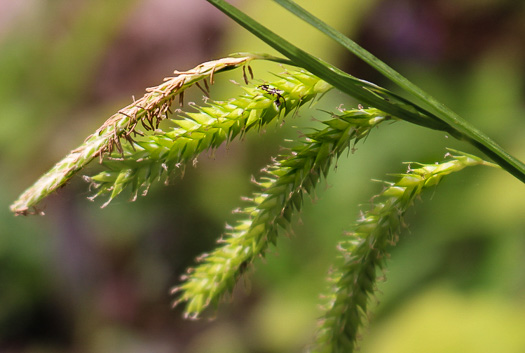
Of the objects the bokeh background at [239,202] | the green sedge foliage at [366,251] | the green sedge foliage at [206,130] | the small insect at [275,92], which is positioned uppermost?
the small insect at [275,92]

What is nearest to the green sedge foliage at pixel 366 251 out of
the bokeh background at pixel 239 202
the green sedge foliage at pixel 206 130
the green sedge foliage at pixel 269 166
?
the green sedge foliage at pixel 269 166

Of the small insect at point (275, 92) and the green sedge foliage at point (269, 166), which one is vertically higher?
the small insect at point (275, 92)

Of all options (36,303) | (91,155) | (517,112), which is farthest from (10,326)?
(91,155)

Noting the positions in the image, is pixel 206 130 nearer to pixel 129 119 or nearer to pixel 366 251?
pixel 129 119

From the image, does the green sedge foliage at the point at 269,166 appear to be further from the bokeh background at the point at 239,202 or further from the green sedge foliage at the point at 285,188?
the bokeh background at the point at 239,202

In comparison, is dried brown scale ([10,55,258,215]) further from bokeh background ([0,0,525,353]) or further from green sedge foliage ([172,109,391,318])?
bokeh background ([0,0,525,353])

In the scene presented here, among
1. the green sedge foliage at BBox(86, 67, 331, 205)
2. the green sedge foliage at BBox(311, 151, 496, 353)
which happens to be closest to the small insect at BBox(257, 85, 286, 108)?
the green sedge foliage at BBox(86, 67, 331, 205)

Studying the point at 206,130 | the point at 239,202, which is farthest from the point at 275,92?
the point at 239,202

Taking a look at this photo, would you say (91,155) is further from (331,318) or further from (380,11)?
(380,11)
